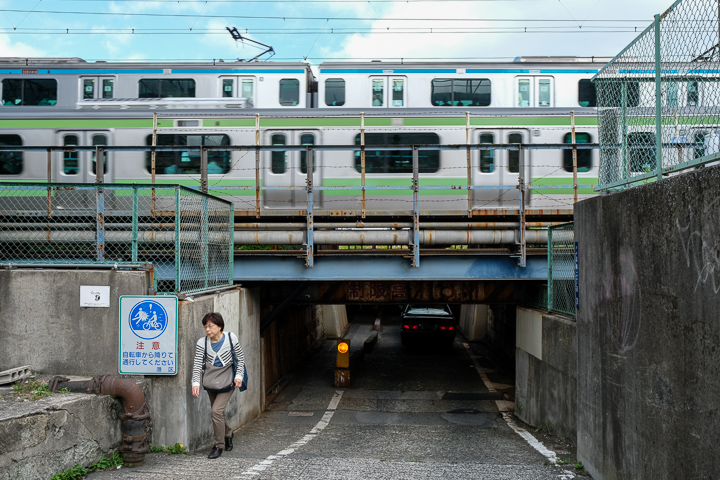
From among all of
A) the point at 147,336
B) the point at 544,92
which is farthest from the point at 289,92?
the point at 147,336

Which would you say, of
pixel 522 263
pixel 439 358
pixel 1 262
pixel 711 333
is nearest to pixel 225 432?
pixel 1 262

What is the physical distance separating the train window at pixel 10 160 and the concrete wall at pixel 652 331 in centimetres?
1353

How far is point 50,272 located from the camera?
7578 mm

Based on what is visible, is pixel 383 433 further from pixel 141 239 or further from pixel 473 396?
pixel 141 239

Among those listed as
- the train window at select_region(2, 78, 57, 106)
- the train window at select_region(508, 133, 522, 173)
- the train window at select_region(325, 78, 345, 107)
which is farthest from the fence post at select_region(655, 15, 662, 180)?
the train window at select_region(2, 78, 57, 106)

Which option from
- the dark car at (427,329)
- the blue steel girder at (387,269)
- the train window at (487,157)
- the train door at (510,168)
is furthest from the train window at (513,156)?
the dark car at (427,329)

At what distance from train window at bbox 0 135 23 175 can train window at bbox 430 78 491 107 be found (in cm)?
1041

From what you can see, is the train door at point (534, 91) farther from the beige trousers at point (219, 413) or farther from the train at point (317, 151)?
the beige trousers at point (219, 413)

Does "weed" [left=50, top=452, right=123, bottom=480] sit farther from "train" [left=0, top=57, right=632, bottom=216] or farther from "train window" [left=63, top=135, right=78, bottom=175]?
"train window" [left=63, top=135, right=78, bottom=175]

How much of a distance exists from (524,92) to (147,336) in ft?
40.9

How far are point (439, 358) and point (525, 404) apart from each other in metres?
8.25

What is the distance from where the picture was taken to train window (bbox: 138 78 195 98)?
54.1 ft

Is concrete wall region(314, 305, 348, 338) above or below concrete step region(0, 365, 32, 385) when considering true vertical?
below

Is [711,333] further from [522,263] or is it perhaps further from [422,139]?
[422,139]
